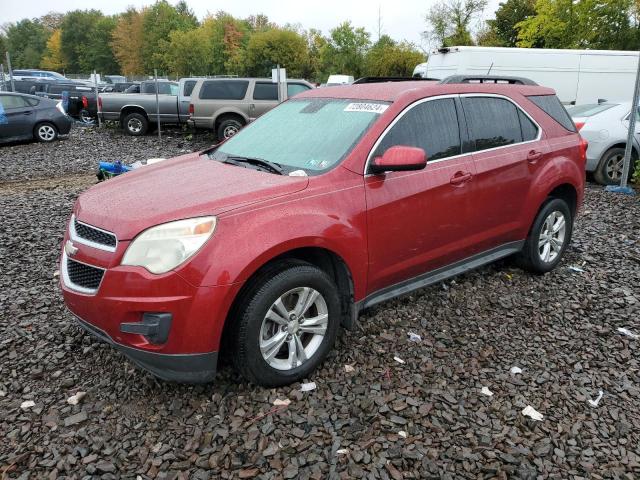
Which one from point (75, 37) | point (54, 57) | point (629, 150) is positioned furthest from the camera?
point (54, 57)

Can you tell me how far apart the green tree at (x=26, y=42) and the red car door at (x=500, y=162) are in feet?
343

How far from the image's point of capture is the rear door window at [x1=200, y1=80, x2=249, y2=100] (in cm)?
1471

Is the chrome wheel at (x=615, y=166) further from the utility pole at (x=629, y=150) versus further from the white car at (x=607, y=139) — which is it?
the utility pole at (x=629, y=150)

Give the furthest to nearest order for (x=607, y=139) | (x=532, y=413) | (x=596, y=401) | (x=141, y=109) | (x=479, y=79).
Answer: (x=141, y=109), (x=607, y=139), (x=479, y=79), (x=596, y=401), (x=532, y=413)

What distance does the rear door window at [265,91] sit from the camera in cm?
1469

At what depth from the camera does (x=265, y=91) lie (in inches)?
581

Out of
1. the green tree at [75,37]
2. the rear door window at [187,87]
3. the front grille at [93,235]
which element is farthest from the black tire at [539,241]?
the green tree at [75,37]

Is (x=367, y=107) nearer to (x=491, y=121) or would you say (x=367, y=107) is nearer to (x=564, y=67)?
(x=491, y=121)

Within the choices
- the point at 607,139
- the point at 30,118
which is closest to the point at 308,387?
the point at 607,139

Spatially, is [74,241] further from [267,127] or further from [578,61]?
[578,61]

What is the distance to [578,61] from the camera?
1420 centimetres

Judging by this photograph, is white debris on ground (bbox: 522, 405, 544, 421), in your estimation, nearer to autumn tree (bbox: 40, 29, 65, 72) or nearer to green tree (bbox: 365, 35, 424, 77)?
green tree (bbox: 365, 35, 424, 77)

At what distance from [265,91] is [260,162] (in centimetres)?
1179

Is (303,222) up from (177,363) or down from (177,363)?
up
